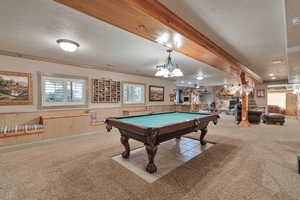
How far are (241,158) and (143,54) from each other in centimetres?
337

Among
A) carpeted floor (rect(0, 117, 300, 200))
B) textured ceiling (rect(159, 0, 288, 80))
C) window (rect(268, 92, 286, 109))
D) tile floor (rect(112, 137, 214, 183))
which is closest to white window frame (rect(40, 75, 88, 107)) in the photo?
carpeted floor (rect(0, 117, 300, 200))

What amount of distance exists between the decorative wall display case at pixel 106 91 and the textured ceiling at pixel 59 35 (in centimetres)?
156

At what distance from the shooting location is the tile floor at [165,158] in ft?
7.68

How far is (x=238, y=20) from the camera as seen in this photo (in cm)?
212

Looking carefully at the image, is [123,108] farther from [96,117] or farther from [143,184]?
[143,184]

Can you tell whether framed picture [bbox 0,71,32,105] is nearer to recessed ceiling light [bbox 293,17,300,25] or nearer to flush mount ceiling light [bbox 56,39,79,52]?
flush mount ceiling light [bbox 56,39,79,52]

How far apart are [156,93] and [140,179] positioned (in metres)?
6.04

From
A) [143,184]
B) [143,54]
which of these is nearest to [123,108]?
[143,54]

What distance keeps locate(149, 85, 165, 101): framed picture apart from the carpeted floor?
15.4 feet

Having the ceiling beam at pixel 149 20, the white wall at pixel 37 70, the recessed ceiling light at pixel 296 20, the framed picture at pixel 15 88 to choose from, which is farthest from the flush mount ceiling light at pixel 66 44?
the recessed ceiling light at pixel 296 20

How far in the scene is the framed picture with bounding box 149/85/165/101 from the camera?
299 inches

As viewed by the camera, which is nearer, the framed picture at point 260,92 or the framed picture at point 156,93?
the framed picture at point 156,93

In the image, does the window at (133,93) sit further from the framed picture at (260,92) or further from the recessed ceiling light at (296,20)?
the framed picture at (260,92)

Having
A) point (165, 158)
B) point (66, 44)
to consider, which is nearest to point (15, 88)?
point (66, 44)
